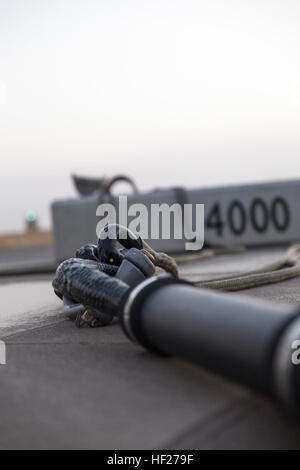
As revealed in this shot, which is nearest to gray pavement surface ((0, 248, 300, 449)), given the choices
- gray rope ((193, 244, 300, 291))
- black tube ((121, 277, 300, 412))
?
black tube ((121, 277, 300, 412))

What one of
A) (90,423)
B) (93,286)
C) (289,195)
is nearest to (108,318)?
(93,286)

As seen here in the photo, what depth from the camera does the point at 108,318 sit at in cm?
201

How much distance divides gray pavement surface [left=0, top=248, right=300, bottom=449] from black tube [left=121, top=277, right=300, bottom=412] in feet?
0.27

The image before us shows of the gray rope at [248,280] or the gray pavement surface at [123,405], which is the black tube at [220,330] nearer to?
the gray pavement surface at [123,405]

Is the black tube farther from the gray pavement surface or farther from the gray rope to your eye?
the gray rope

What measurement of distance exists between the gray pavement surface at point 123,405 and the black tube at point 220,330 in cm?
8

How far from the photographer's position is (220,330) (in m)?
1.22

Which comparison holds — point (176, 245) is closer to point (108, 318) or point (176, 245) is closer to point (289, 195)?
point (289, 195)

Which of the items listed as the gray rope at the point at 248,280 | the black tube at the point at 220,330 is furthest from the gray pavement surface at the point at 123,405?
the gray rope at the point at 248,280

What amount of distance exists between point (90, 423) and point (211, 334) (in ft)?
1.13

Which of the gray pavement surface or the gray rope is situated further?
the gray rope

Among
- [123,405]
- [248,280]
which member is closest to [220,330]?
[123,405]

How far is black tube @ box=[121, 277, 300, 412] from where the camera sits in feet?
3.42

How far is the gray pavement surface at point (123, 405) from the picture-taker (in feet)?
3.67
